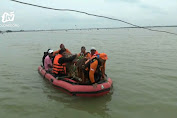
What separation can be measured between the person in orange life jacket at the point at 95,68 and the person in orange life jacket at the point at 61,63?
0.86 metres

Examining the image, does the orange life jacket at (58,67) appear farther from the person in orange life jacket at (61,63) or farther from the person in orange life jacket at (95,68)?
the person in orange life jacket at (95,68)

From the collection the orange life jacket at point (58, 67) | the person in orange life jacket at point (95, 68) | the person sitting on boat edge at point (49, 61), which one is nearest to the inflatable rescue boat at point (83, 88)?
the person in orange life jacket at point (95, 68)

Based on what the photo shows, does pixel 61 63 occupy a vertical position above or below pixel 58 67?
above

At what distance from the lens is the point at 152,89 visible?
7.25 m

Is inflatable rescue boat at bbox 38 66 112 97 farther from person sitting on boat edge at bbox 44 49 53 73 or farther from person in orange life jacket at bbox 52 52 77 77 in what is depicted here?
person sitting on boat edge at bbox 44 49 53 73

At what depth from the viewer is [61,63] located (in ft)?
21.8

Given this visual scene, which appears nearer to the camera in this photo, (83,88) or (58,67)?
(83,88)

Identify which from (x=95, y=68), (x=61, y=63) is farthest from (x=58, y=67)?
(x=95, y=68)

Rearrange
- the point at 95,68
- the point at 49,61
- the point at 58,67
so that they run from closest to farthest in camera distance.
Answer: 1. the point at 95,68
2. the point at 58,67
3. the point at 49,61

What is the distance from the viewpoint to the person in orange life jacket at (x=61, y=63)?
6.57 metres

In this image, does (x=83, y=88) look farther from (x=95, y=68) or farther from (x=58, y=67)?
(x=58, y=67)

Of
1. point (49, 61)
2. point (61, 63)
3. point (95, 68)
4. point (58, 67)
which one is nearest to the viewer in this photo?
point (95, 68)

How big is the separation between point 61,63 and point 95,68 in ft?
4.52

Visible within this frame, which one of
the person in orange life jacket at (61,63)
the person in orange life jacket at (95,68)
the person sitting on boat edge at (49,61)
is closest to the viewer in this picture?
the person in orange life jacket at (95,68)
